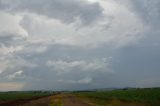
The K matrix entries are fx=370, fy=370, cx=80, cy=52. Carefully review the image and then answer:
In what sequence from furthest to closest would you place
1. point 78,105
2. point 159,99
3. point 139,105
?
1. point 159,99
2. point 139,105
3. point 78,105

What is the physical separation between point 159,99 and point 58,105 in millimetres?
22307

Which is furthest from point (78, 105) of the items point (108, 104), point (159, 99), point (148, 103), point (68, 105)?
point (159, 99)

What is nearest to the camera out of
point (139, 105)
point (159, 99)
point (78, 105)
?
point (78, 105)

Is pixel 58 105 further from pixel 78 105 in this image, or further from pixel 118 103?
pixel 118 103

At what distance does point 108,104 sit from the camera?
63469 millimetres

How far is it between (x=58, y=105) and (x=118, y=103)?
45.4 ft

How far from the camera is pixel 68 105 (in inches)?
2110

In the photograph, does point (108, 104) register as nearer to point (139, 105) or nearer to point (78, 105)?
A: point (139, 105)

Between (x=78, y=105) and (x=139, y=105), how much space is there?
14135mm

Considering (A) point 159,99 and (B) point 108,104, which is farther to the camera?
(A) point 159,99

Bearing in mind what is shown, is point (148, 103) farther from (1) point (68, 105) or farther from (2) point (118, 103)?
(1) point (68, 105)

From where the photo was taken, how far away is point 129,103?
213 ft

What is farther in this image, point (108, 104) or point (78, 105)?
point (108, 104)

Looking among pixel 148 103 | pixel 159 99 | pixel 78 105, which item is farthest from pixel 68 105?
pixel 159 99
